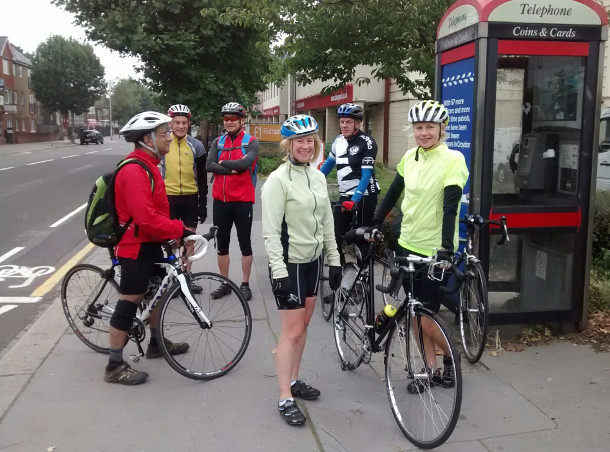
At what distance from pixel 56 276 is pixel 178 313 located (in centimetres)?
360

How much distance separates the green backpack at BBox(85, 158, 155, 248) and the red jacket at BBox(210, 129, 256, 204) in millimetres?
1791

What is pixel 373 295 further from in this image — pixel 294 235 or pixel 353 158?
pixel 353 158

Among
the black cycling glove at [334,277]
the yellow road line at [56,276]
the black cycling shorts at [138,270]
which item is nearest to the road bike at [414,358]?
the black cycling glove at [334,277]

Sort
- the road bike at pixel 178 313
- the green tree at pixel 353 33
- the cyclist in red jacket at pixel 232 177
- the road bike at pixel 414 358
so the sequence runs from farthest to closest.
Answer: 1. the green tree at pixel 353 33
2. the cyclist in red jacket at pixel 232 177
3. the road bike at pixel 178 313
4. the road bike at pixel 414 358

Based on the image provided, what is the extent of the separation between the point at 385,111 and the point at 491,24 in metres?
18.4

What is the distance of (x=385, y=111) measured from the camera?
22.4 meters

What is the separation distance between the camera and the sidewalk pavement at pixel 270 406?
3.25m

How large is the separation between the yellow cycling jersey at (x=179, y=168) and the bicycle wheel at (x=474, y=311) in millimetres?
2696

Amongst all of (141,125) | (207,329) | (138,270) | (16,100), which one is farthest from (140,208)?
(16,100)

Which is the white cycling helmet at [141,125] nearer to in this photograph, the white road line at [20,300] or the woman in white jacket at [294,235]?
the woman in white jacket at [294,235]

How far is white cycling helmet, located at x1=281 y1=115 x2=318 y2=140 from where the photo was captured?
11.1 ft

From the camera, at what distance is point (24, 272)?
7336 millimetres

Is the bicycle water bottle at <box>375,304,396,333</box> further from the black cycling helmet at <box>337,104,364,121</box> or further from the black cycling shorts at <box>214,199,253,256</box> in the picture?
the black cycling shorts at <box>214,199,253,256</box>

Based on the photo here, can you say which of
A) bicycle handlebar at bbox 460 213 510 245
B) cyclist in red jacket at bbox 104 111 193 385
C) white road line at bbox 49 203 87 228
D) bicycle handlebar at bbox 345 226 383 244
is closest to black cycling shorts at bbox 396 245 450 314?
bicycle handlebar at bbox 345 226 383 244
